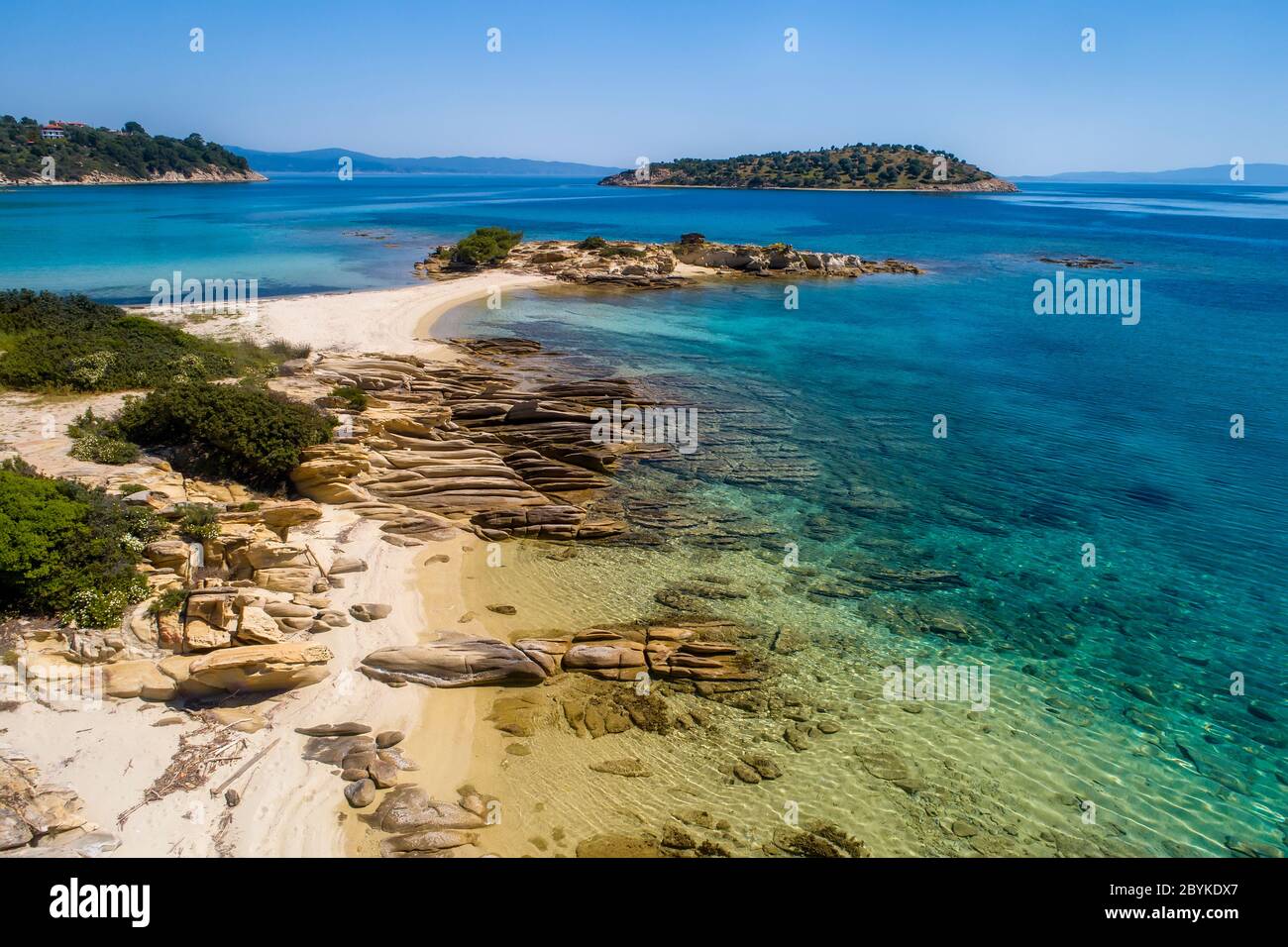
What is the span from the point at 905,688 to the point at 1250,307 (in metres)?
60.2

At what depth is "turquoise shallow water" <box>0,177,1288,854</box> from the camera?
502 inches

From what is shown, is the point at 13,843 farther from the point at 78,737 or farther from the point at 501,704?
the point at 501,704

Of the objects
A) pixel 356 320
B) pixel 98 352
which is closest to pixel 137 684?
pixel 98 352

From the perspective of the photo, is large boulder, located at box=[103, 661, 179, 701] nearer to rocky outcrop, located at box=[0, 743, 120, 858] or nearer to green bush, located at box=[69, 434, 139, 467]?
rocky outcrop, located at box=[0, 743, 120, 858]

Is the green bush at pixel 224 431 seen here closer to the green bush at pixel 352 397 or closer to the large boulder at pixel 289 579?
the green bush at pixel 352 397

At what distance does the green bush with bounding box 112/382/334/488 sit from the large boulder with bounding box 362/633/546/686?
27.2 ft

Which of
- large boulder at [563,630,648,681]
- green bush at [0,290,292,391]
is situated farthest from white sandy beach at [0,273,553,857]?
green bush at [0,290,292,391]

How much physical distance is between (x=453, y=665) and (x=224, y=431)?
10591 millimetres

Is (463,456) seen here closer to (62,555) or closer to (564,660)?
(564,660)

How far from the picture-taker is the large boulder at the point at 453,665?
13.4m

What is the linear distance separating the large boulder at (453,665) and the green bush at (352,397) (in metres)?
12.6

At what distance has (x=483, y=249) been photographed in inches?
2498

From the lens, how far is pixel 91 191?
484 ft
